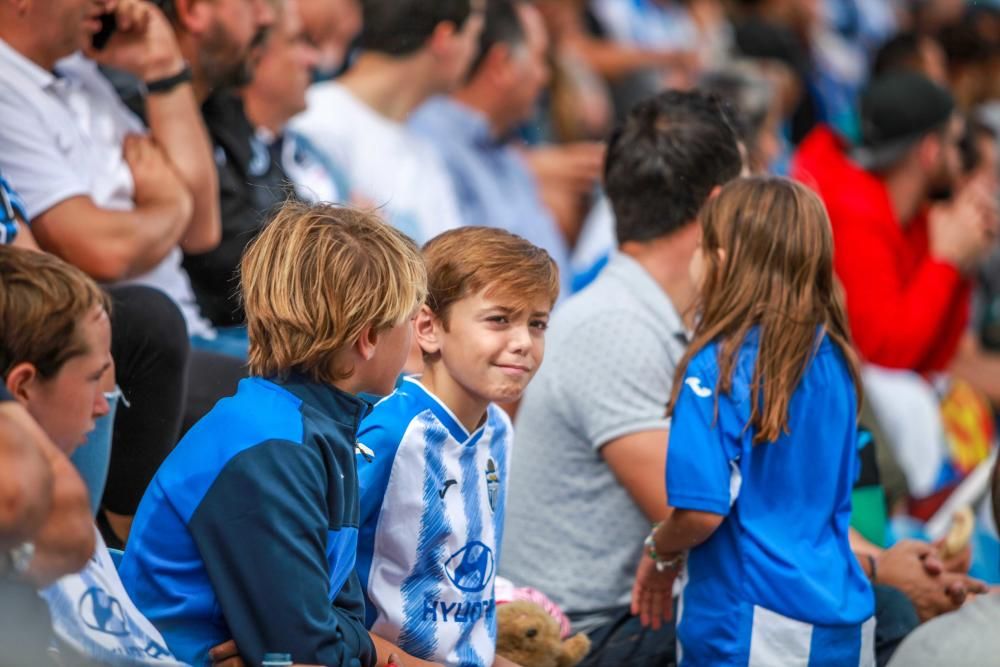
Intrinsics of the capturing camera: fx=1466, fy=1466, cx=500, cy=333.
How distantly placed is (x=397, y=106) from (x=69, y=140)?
83.5 inches

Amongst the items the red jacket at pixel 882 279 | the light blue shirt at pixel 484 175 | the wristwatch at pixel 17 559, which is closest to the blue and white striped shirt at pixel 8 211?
the wristwatch at pixel 17 559

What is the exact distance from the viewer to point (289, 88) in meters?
4.14

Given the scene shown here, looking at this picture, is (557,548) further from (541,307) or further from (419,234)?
(419,234)

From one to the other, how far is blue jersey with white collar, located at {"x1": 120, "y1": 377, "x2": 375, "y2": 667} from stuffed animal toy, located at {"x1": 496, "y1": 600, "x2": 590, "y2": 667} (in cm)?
60

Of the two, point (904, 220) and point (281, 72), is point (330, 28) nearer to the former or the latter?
point (281, 72)

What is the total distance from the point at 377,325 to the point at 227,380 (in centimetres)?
99

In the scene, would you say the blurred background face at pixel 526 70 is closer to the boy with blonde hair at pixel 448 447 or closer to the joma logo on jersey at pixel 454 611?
the boy with blonde hair at pixel 448 447

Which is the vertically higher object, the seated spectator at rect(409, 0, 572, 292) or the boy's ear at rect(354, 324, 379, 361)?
the boy's ear at rect(354, 324, 379, 361)

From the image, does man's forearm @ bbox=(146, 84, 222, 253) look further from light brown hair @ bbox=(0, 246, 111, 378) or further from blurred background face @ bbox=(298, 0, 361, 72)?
blurred background face @ bbox=(298, 0, 361, 72)

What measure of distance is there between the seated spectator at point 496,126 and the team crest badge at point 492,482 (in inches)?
114

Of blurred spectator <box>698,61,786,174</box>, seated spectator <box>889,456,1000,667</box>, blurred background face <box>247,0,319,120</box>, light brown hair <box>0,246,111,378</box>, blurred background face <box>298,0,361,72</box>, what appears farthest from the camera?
blurred spectator <box>698,61,786,174</box>

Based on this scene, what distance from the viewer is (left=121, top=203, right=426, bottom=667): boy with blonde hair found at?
206 centimetres

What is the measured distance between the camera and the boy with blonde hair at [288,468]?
206 cm

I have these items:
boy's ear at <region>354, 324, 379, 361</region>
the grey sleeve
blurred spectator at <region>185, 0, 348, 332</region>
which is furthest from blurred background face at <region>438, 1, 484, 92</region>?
boy's ear at <region>354, 324, 379, 361</region>
